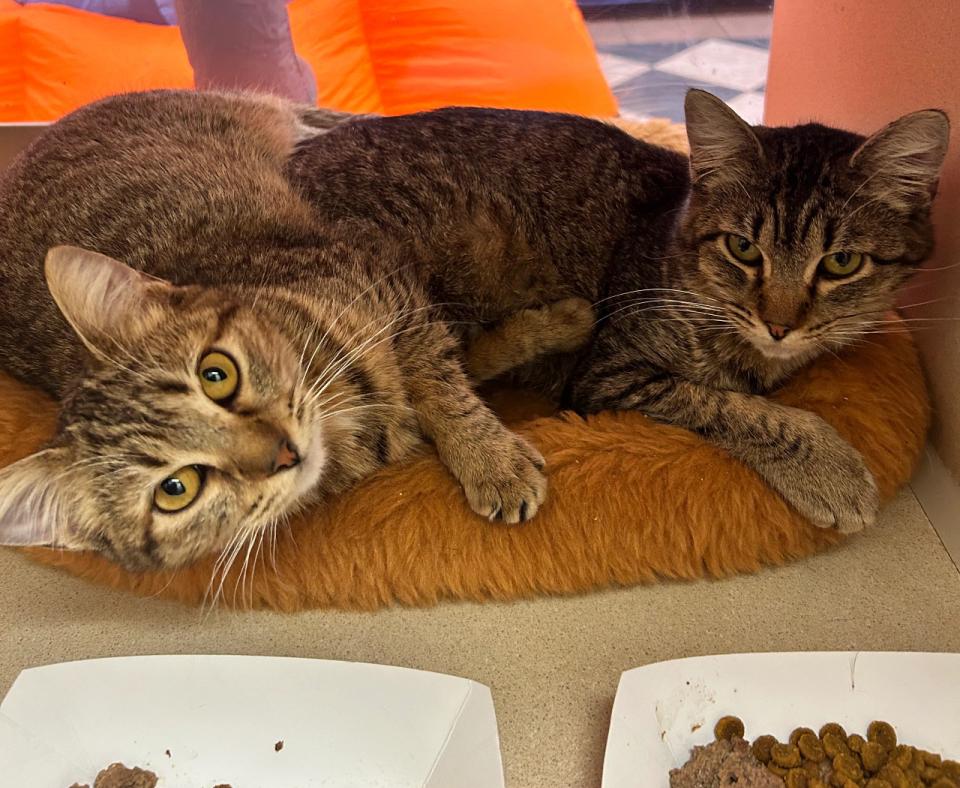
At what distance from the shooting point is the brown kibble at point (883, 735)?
3.47ft

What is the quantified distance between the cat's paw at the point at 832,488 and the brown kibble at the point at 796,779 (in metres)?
0.40

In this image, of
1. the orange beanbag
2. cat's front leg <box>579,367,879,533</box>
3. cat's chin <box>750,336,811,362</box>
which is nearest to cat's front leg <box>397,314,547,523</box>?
cat's front leg <box>579,367,879,533</box>

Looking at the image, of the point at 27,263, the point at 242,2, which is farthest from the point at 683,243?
the point at 242,2

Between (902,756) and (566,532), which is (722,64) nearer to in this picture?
(566,532)

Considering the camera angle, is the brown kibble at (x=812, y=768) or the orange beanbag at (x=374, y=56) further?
the orange beanbag at (x=374, y=56)

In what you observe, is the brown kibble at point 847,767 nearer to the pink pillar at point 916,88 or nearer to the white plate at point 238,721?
the white plate at point 238,721

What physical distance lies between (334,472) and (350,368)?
0.18m

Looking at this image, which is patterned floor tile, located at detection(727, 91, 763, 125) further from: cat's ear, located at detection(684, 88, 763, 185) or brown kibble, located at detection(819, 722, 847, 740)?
brown kibble, located at detection(819, 722, 847, 740)

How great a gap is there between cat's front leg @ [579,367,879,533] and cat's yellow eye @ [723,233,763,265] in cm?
24

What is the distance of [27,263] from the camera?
1536 mm

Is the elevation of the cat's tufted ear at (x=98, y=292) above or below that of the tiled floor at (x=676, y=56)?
above

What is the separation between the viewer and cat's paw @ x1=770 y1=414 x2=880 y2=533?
129cm

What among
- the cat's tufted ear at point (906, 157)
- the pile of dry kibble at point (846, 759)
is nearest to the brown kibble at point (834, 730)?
the pile of dry kibble at point (846, 759)

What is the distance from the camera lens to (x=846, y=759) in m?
1.04
